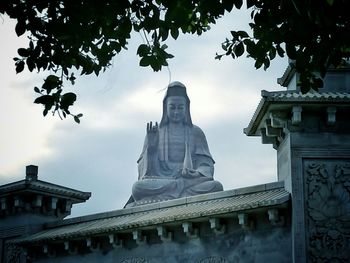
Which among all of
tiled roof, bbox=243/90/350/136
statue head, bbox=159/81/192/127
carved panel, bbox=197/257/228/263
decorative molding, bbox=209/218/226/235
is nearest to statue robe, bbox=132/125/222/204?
statue head, bbox=159/81/192/127

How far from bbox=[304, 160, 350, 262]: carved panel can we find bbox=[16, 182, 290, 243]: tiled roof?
23.5 inches

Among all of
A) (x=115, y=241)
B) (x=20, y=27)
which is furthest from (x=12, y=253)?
(x=20, y=27)

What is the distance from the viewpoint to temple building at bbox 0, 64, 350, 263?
15844 millimetres

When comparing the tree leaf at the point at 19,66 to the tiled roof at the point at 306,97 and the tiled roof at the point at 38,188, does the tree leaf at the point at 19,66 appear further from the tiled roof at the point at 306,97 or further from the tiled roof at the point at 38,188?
the tiled roof at the point at 38,188

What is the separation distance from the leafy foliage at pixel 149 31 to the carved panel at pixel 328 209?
6178 millimetres

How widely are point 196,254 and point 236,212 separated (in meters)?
1.94

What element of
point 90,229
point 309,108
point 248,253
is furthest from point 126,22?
point 90,229

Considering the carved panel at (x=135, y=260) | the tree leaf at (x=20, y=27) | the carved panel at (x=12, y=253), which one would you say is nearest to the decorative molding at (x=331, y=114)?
the carved panel at (x=135, y=260)

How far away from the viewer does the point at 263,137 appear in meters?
18.0

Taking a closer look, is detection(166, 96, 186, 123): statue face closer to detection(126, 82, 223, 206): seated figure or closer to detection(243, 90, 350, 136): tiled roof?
detection(126, 82, 223, 206): seated figure

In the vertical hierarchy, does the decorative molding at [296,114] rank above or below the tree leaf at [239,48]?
above

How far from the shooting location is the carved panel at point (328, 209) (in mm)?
15570

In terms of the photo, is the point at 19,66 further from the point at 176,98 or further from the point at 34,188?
the point at 176,98

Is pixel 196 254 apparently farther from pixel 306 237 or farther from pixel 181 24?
pixel 181 24
